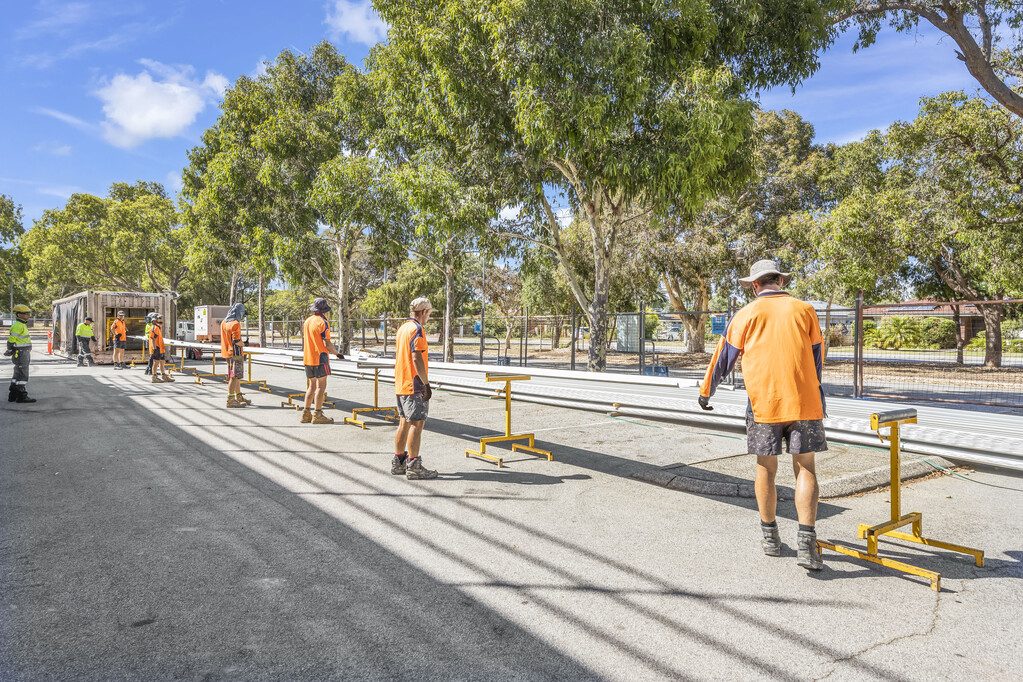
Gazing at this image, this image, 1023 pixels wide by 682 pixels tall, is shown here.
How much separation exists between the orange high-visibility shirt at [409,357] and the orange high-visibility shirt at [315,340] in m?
3.47

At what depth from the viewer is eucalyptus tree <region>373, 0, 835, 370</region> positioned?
1231cm

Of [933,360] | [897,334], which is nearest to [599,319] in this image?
[933,360]

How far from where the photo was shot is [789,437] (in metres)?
4.09

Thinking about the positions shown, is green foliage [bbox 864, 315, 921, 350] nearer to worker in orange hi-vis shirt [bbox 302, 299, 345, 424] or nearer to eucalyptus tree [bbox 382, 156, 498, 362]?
eucalyptus tree [bbox 382, 156, 498, 362]

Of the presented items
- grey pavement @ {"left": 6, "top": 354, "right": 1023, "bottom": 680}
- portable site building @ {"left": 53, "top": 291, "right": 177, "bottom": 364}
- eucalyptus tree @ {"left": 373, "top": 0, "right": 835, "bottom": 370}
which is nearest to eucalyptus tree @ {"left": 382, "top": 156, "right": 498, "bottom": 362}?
eucalyptus tree @ {"left": 373, "top": 0, "right": 835, "bottom": 370}

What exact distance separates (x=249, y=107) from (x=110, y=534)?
2387cm

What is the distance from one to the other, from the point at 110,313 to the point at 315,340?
62.0 feet

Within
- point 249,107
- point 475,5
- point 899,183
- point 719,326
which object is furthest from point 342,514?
point 249,107

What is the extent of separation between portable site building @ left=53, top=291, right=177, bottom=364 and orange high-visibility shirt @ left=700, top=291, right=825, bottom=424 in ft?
75.8

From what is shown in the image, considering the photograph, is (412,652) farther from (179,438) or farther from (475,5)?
(475,5)

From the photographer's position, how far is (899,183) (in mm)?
20000

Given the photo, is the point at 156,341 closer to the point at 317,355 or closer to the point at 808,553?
the point at 317,355

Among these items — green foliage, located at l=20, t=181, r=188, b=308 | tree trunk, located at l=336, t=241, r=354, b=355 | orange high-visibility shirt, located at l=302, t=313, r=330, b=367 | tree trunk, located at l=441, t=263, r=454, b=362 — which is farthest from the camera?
green foliage, located at l=20, t=181, r=188, b=308

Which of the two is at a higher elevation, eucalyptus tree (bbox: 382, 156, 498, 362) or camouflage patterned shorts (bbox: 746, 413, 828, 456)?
eucalyptus tree (bbox: 382, 156, 498, 362)
